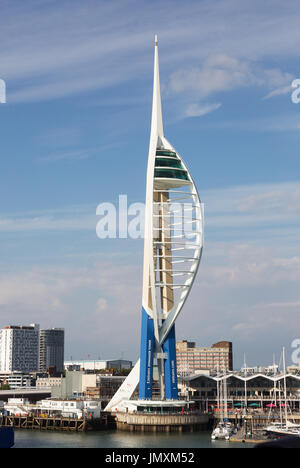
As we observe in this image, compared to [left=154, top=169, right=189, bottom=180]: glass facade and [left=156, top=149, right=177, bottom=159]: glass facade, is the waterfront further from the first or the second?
[left=156, top=149, right=177, bottom=159]: glass facade

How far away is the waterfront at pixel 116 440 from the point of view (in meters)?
56.4

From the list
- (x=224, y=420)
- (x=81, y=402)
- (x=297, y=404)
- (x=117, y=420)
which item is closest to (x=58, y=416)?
(x=81, y=402)

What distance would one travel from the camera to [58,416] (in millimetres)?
79312

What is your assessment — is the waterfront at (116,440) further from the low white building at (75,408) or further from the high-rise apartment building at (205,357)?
the high-rise apartment building at (205,357)

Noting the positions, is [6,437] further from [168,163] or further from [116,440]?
[168,163]

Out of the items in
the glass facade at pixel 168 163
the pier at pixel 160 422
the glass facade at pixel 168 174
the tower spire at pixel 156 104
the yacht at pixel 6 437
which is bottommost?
the pier at pixel 160 422

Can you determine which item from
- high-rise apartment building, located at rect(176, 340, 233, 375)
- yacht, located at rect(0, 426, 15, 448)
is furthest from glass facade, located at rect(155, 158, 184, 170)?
high-rise apartment building, located at rect(176, 340, 233, 375)

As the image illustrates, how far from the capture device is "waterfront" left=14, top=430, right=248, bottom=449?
5641 cm

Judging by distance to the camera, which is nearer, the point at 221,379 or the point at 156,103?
the point at 156,103

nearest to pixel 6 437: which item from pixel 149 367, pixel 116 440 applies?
pixel 116 440

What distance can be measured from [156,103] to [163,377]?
3480 centimetres

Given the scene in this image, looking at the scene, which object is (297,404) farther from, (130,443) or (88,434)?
(130,443)

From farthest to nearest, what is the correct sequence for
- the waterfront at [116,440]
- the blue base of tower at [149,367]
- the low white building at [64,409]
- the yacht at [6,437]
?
the low white building at [64,409] → the blue base of tower at [149,367] → the waterfront at [116,440] → the yacht at [6,437]

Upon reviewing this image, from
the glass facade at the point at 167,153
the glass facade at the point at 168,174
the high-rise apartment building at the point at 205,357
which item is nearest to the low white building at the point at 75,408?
the glass facade at the point at 168,174
